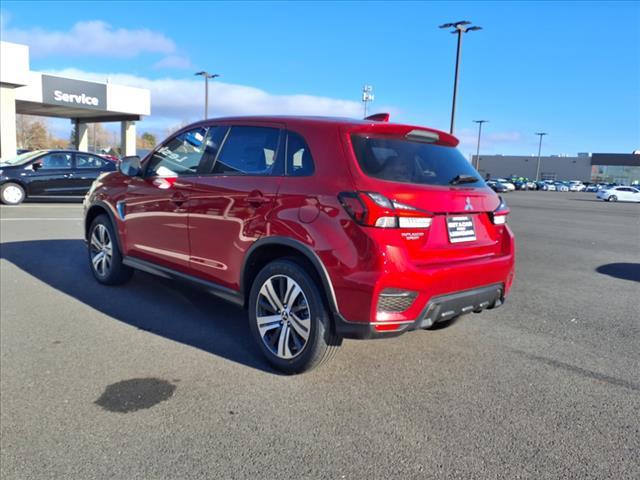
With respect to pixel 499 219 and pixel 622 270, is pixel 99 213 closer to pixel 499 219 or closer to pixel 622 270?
pixel 499 219

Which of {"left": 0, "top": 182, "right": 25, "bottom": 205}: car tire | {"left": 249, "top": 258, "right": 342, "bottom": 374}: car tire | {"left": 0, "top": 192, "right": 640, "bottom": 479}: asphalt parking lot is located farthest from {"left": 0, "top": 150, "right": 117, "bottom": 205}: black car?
{"left": 249, "top": 258, "right": 342, "bottom": 374}: car tire

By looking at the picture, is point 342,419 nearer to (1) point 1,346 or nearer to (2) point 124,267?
(1) point 1,346

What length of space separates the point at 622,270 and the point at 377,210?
6.46 metres

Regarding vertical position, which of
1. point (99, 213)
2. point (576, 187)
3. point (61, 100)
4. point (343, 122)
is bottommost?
point (576, 187)

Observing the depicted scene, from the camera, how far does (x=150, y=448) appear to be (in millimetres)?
2688

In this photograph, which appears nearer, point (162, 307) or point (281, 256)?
point (281, 256)

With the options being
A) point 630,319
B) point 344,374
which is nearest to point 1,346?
point 344,374

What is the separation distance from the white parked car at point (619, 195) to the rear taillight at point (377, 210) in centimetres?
5164

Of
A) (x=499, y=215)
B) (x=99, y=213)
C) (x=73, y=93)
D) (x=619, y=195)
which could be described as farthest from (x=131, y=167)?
(x=619, y=195)

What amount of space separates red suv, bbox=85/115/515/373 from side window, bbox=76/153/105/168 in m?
11.7

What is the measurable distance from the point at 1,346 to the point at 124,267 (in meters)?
1.65

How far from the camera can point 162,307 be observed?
5.10 metres

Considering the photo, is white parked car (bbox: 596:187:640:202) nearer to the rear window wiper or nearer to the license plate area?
the rear window wiper

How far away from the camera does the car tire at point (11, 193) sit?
13758mm
